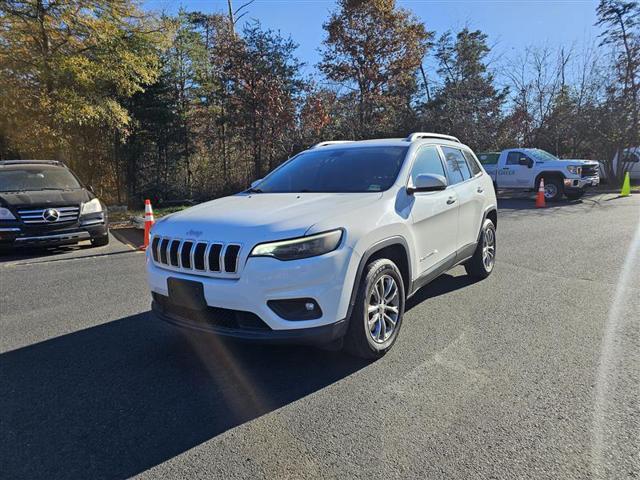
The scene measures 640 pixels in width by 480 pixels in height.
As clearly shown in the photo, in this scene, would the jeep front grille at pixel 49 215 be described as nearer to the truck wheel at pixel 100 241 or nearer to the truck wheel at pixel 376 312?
the truck wheel at pixel 100 241

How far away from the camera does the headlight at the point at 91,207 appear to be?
8781 millimetres

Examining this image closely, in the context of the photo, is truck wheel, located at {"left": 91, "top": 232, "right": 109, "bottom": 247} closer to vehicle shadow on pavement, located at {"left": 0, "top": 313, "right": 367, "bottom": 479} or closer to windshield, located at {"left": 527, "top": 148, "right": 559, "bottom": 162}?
vehicle shadow on pavement, located at {"left": 0, "top": 313, "right": 367, "bottom": 479}

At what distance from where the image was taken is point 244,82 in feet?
56.6

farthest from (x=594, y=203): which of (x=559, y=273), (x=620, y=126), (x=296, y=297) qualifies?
(x=296, y=297)

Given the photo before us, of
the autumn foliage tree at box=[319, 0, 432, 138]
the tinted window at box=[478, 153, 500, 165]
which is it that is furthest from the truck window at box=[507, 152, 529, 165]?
the autumn foliage tree at box=[319, 0, 432, 138]

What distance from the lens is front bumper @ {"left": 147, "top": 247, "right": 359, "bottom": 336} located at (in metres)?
3.06

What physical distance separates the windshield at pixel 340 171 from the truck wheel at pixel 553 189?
559 inches

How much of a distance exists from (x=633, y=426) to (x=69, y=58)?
14292mm

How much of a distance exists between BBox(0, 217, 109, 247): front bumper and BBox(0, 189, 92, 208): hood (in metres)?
0.40

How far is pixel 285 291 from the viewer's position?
3.07 meters

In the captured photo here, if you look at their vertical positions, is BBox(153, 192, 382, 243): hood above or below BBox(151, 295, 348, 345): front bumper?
above

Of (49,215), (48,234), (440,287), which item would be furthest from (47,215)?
(440,287)

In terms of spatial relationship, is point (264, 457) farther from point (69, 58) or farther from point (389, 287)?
point (69, 58)

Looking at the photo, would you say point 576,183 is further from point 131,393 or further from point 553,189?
point 131,393
